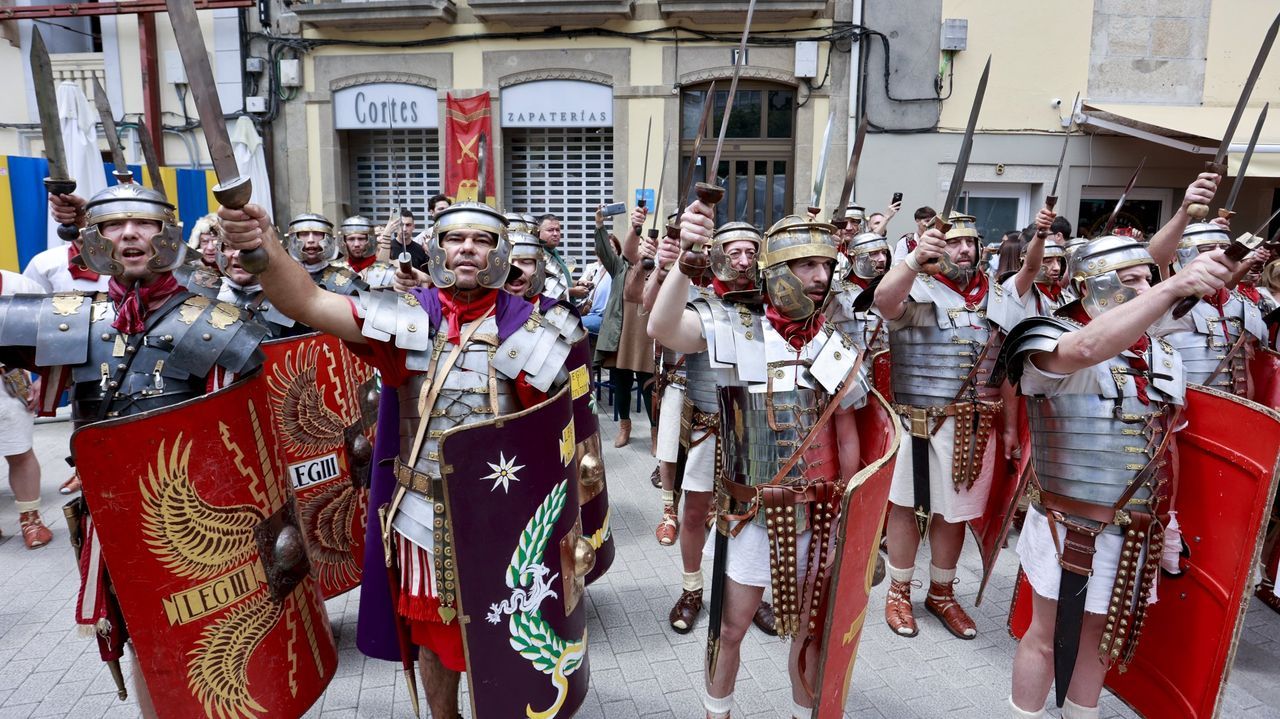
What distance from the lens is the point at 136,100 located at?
12141 mm

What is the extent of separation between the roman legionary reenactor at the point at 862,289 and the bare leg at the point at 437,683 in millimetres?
3112

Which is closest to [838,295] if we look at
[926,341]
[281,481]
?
[926,341]

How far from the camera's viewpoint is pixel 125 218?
9.20ft

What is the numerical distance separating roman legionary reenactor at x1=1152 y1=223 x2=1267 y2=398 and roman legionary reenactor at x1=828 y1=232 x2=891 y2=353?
5.41 feet

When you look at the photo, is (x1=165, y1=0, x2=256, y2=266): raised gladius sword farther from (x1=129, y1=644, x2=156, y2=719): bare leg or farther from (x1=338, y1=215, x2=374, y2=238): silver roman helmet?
(x1=338, y1=215, x2=374, y2=238): silver roman helmet

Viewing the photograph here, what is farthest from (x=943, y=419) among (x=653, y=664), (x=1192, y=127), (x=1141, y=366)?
(x=1192, y=127)

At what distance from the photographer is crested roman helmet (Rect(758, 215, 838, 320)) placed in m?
2.83

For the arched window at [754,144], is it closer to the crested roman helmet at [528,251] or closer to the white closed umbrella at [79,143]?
the crested roman helmet at [528,251]

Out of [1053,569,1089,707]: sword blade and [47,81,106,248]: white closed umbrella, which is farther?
[47,81,106,248]: white closed umbrella

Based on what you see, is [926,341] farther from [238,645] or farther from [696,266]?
[238,645]

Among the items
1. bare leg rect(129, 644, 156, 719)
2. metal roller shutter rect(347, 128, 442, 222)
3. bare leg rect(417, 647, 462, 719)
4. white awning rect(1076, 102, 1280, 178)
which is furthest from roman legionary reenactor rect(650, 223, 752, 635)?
metal roller shutter rect(347, 128, 442, 222)

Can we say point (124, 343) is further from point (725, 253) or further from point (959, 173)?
point (959, 173)

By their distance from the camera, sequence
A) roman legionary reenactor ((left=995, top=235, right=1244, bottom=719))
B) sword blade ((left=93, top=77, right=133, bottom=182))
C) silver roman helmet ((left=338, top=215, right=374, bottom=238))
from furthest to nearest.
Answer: silver roman helmet ((left=338, top=215, right=374, bottom=238)) < sword blade ((left=93, top=77, right=133, bottom=182)) < roman legionary reenactor ((left=995, top=235, right=1244, bottom=719))

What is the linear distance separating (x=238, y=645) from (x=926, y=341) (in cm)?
362
